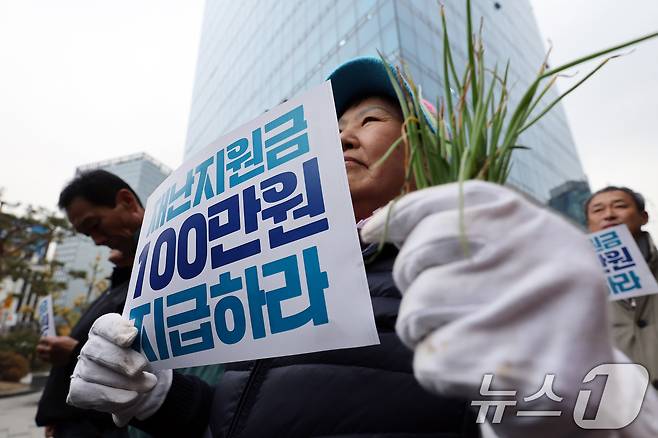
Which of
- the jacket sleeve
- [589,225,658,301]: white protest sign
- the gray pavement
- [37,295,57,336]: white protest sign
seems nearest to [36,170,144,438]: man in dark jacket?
[37,295,57,336]: white protest sign

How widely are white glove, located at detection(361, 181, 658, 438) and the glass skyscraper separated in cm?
903

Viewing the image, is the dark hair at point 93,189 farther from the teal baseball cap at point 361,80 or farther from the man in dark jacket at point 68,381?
the teal baseball cap at point 361,80

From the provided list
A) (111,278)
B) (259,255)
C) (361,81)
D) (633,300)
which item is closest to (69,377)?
(111,278)

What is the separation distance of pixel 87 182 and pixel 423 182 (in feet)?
7.20

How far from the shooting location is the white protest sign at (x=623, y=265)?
2123 millimetres

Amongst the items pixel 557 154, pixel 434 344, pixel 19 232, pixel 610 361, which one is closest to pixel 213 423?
pixel 434 344

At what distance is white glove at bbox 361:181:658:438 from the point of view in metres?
0.42

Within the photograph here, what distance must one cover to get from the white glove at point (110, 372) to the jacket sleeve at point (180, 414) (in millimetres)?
94

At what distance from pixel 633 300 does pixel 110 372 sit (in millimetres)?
2952

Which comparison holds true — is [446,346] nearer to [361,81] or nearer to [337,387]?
[337,387]

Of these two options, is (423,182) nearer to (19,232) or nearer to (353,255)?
(353,255)

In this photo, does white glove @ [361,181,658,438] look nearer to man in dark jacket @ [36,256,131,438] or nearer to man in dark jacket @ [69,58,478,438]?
man in dark jacket @ [69,58,478,438]

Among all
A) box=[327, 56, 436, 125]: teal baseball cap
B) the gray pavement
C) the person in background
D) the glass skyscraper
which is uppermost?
the glass skyscraper
